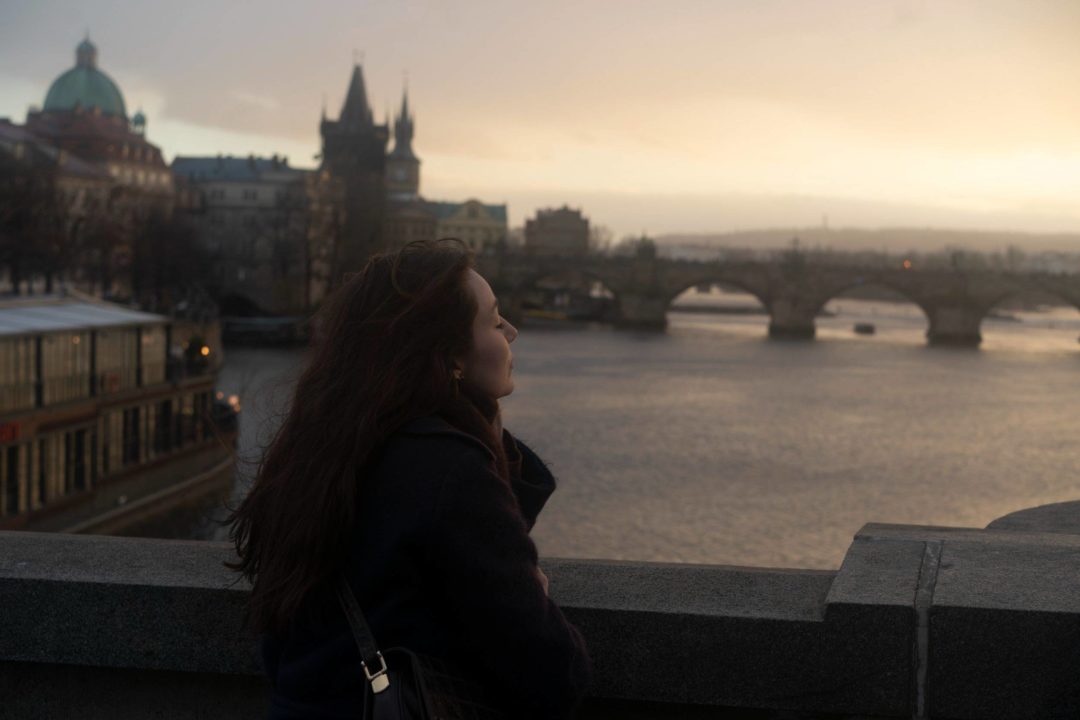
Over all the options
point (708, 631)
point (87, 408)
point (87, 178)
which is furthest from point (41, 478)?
point (87, 178)

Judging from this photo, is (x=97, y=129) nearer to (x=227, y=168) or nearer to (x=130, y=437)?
(x=227, y=168)

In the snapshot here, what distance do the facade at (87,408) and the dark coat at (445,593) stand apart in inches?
500

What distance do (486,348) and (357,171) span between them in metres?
63.4

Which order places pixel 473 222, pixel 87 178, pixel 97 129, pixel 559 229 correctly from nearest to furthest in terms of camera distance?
pixel 87 178
pixel 97 129
pixel 473 222
pixel 559 229

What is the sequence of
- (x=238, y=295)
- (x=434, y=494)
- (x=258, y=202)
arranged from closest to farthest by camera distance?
1. (x=434, y=494)
2. (x=238, y=295)
3. (x=258, y=202)

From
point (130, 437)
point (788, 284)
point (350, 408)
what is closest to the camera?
point (350, 408)

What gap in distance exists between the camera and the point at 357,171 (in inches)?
2525

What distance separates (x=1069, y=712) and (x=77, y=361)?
1603 centimetres

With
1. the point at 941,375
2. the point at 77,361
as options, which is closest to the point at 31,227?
the point at 77,361

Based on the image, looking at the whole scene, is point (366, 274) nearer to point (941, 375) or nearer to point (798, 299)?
point (941, 375)

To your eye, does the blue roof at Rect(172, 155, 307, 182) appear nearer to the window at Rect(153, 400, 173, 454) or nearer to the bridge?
the bridge

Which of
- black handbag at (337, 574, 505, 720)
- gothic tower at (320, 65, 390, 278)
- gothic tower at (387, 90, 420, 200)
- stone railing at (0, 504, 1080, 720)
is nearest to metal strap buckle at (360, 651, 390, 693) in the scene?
black handbag at (337, 574, 505, 720)

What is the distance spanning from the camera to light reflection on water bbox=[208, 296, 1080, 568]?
1866 cm

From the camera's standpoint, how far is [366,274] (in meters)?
1.70
